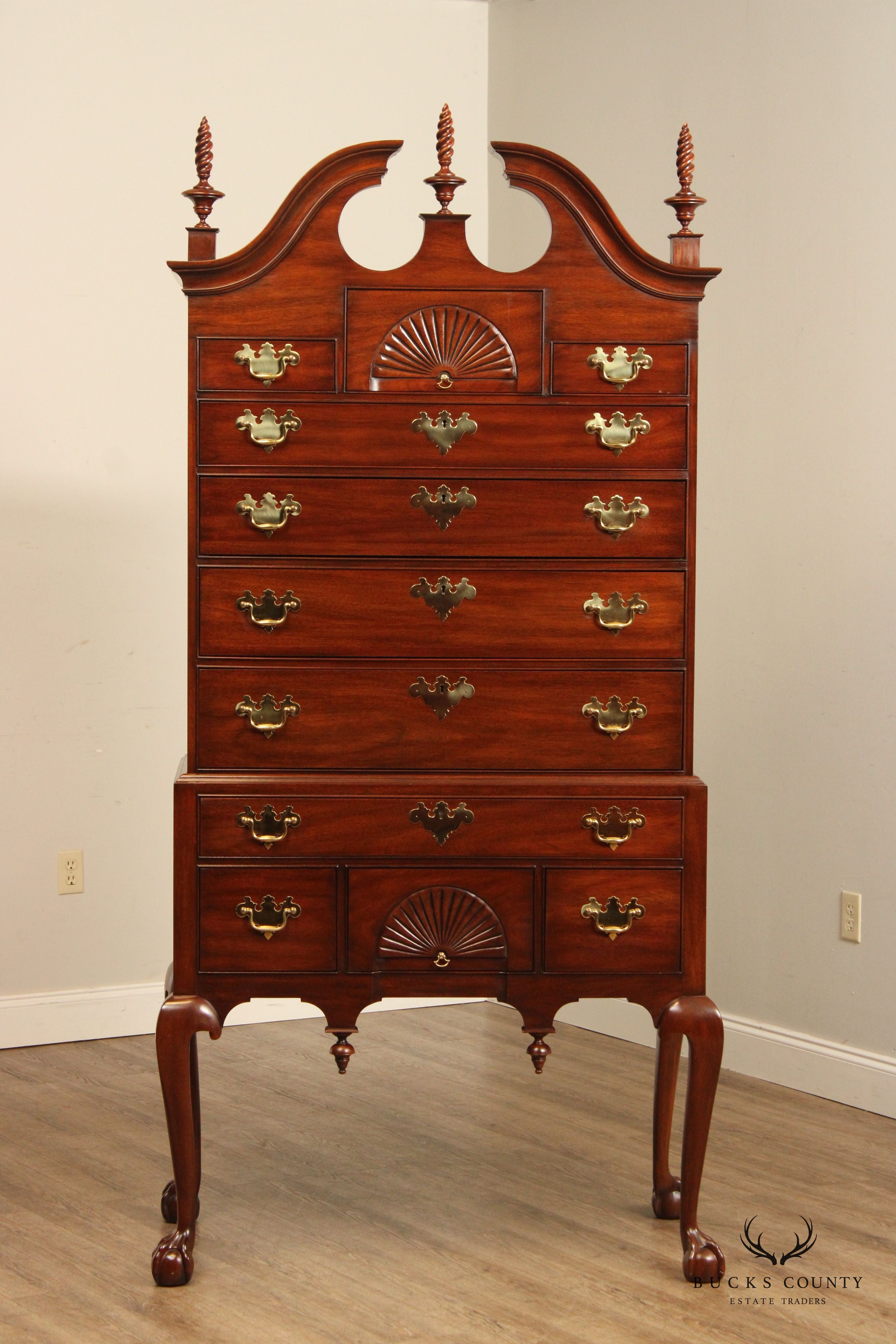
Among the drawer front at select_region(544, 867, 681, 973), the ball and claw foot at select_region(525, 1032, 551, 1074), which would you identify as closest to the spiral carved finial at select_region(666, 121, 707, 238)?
the drawer front at select_region(544, 867, 681, 973)

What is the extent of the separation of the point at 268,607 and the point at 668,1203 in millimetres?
1282

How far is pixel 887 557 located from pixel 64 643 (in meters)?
1.99

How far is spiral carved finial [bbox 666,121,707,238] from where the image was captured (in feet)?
7.32

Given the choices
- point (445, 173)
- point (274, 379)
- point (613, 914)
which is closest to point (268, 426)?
point (274, 379)

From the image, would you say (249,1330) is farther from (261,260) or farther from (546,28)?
(546,28)

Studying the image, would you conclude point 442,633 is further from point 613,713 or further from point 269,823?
point 269,823

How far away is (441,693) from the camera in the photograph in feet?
7.34

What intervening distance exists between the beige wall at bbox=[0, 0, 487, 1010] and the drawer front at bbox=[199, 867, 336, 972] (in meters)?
1.43

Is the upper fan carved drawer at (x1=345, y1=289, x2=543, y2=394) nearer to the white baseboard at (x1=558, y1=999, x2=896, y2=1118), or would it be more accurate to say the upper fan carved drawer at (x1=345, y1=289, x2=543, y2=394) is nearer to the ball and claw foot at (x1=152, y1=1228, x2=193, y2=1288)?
the ball and claw foot at (x1=152, y1=1228, x2=193, y2=1288)

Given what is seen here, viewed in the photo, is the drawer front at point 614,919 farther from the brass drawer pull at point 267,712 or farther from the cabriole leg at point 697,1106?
the brass drawer pull at point 267,712

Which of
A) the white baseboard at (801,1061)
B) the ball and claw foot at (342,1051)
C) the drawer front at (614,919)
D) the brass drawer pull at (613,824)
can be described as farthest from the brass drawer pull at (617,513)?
the white baseboard at (801,1061)

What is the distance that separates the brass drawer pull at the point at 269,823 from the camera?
223cm

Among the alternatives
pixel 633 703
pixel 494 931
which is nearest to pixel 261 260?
pixel 633 703

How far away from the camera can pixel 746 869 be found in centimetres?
337
